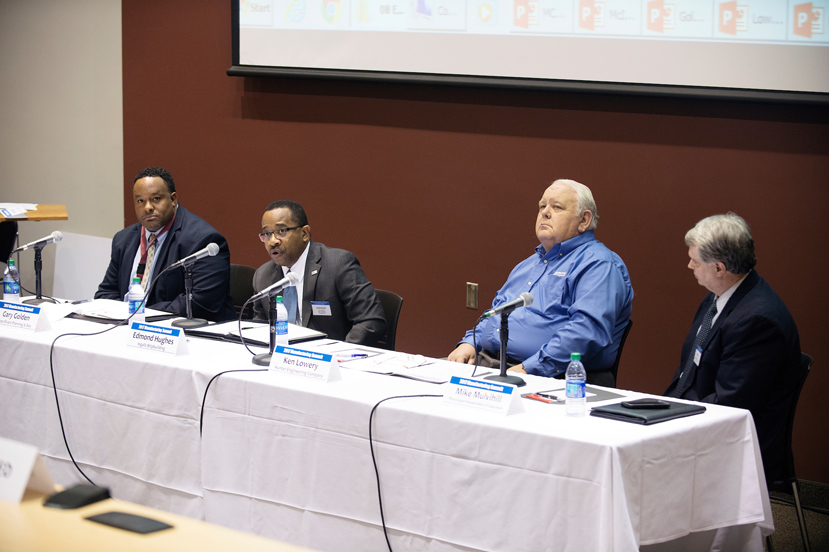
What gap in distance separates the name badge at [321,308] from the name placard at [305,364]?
3.03 feet

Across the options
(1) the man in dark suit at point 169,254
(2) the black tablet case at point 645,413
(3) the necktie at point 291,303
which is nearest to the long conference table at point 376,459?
(2) the black tablet case at point 645,413

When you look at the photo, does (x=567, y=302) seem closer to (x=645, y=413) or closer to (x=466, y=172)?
(x=645, y=413)

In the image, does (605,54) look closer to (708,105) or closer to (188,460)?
(708,105)

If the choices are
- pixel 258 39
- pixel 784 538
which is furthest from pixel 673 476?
pixel 258 39

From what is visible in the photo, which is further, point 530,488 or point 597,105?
point 597,105

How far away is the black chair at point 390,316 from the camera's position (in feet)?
11.3

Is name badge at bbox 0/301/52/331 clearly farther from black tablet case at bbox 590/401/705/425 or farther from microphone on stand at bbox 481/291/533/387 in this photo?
black tablet case at bbox 590/401/705/425

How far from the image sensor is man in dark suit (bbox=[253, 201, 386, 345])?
11.5ft

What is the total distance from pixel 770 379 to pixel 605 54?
6.31 ft

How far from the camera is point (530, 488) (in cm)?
201

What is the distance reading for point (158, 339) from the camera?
9.07 feet

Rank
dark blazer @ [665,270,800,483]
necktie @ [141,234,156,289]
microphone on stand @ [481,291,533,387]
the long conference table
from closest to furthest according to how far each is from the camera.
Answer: the long conference table → microphone on stand @ [481,291,533,387] → dark blazer @ [665,270,800,483] → necktie @ [141,234,156,289]

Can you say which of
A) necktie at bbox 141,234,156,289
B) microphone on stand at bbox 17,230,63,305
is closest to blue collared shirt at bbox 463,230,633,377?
necktie at bbox 141,234,156,289

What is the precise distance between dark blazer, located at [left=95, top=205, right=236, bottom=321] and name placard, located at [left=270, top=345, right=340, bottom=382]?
1.21 m
